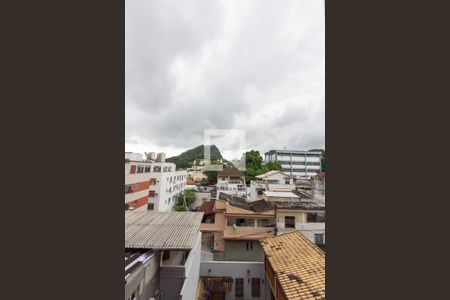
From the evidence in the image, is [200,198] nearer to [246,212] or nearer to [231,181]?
[231,181]

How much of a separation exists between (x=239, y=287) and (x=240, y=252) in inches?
60.5

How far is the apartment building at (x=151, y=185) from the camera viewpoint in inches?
425

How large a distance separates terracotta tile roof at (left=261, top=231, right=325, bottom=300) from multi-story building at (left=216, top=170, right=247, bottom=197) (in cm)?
1068

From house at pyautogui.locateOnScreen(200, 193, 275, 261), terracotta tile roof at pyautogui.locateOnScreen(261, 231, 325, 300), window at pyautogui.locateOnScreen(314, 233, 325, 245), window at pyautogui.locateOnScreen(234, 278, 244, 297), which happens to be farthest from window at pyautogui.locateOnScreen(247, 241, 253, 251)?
terracotta tile roof at pyautogui.locateOnScreen(261, 231, 325, 300)

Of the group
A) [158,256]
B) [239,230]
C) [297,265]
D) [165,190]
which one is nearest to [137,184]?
[165,190]

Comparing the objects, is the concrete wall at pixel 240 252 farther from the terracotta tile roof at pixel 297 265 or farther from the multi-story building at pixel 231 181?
the multi-story building at pixel 231 181

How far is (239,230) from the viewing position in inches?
279

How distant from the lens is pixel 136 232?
12.3ft

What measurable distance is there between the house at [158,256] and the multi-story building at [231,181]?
11116mm

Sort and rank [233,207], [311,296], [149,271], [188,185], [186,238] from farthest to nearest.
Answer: [188,185] → [233,207] → [186,238] → [149,271] → [311,296]
